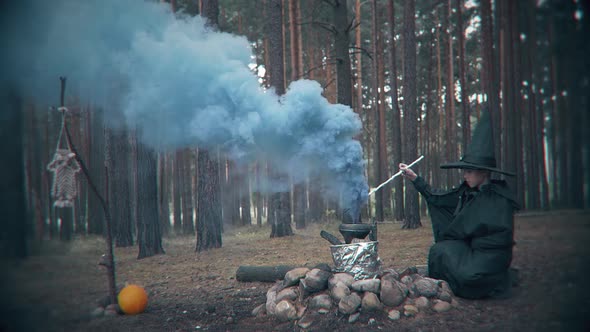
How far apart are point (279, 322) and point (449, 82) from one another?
19435 mm

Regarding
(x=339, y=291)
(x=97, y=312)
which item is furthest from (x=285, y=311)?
(x=97, y=312)

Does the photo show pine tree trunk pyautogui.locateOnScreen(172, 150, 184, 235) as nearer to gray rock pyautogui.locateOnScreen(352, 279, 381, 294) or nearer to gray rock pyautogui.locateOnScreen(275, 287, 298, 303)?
gray rock pyautogui.locateOnScreen(275, 287, 298, 303)

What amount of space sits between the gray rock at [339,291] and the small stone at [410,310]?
2.62 ft

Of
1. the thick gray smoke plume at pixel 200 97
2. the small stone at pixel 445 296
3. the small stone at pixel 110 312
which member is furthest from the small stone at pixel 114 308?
the small stone at pixel 445 296

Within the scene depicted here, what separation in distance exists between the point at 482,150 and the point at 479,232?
1140 millimetres

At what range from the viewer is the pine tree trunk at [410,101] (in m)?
13.6

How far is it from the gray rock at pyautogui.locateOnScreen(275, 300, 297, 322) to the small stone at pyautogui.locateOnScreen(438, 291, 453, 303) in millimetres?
2069

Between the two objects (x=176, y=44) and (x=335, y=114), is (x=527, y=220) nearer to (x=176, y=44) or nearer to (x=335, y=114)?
(x=335, y=114)

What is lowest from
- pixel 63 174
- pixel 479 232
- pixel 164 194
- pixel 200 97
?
pixel 479 232

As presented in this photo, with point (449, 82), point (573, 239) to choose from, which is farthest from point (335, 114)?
point (449, 82)

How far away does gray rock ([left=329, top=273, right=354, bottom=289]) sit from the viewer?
5.89 meters

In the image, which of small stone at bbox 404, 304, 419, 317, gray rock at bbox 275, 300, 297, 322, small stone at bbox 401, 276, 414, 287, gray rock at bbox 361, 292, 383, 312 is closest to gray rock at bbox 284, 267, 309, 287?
gray rock at bbox 275, 300, 297, 322

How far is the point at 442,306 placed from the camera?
562 centimetres

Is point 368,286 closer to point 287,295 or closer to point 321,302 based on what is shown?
point 321,302
